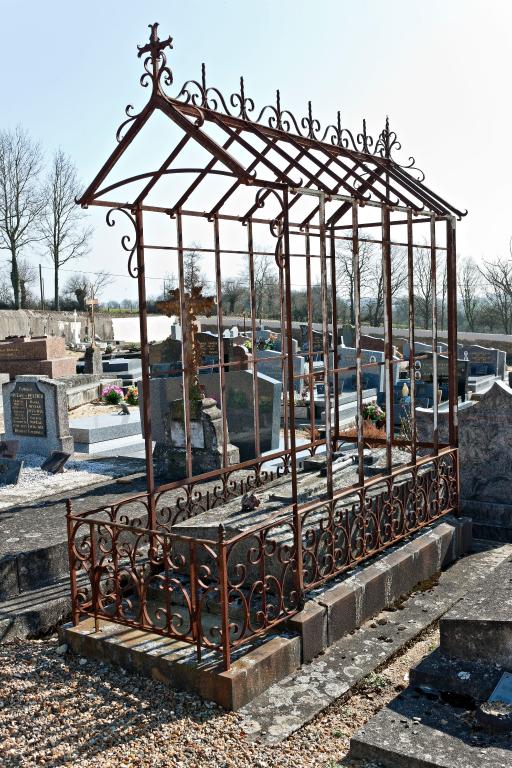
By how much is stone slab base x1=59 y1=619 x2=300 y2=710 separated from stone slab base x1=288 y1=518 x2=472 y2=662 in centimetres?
23

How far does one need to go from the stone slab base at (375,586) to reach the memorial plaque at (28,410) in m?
7.10

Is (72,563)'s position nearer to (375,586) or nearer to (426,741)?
(375,586)

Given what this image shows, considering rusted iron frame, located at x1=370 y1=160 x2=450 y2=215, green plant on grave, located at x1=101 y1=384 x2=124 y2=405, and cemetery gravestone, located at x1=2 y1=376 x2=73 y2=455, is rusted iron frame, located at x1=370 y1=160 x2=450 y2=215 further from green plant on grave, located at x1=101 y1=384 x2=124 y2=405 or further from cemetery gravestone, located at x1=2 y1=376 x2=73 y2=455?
green plant on grave, located at x1=101 y1=384 x2=124 y2=405

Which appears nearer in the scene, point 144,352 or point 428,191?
point 144,352

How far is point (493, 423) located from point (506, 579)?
9.74 feet

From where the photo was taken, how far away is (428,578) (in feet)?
21.6

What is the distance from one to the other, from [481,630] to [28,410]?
9.20 m

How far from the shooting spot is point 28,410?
40.1ft

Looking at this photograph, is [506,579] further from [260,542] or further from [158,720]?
[158,720]

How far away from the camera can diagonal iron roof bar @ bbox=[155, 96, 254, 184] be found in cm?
487

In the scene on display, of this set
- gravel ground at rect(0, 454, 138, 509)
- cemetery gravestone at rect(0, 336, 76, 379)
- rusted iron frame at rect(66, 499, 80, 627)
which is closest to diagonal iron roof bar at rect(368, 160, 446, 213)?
rusted iron frame at rect(66, 499, 80, 627)

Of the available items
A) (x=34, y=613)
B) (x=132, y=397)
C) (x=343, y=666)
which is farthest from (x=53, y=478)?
(x=132, y=397)

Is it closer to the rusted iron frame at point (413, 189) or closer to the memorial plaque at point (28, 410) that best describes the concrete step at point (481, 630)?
the rusted iron frame at point (413, 189)

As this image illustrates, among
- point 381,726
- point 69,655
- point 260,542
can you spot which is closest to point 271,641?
point 260,542
